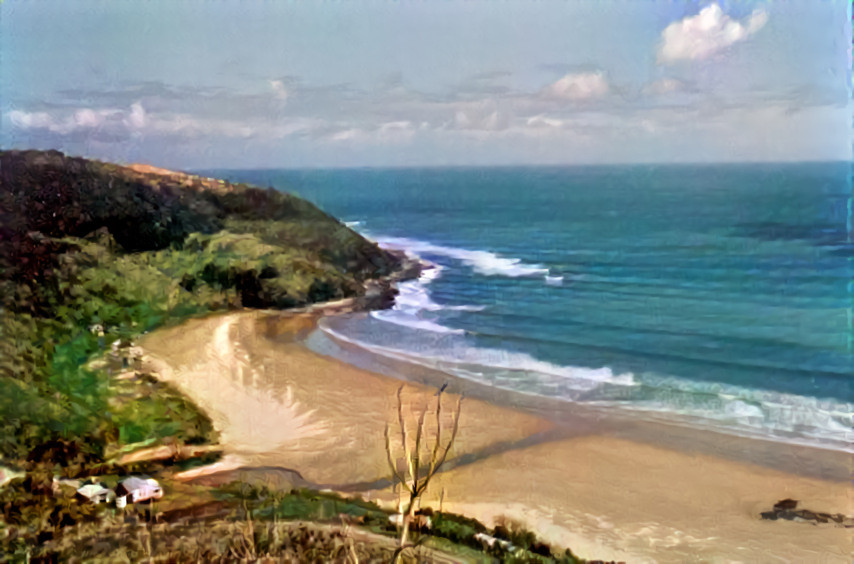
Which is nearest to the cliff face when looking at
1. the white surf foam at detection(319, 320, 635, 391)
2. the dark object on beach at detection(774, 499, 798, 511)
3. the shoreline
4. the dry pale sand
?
the dry pale sand

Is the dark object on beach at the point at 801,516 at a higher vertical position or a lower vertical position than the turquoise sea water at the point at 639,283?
lower

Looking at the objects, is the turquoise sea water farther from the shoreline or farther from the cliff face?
the cliff face

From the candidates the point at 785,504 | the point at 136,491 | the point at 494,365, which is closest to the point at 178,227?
the point at 494,365

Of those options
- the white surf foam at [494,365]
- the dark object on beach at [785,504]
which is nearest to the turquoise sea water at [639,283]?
the white surf foam at [494,365]

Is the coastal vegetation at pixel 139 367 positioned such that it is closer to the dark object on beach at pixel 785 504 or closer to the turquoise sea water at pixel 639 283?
the turquoise sea water at pixel 639 283

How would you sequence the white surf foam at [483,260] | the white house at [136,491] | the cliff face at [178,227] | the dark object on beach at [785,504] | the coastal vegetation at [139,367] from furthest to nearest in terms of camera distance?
the white surf foam at [483,260]
the cliff face at [178,227]
the dark object on beach at [785,504]
the white house at [136,491]
the coastal vegetation at [139,367]

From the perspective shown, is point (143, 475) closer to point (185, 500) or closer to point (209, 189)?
point (185, 500)

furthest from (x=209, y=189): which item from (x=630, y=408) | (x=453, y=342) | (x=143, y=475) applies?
(x=630, y=408)
